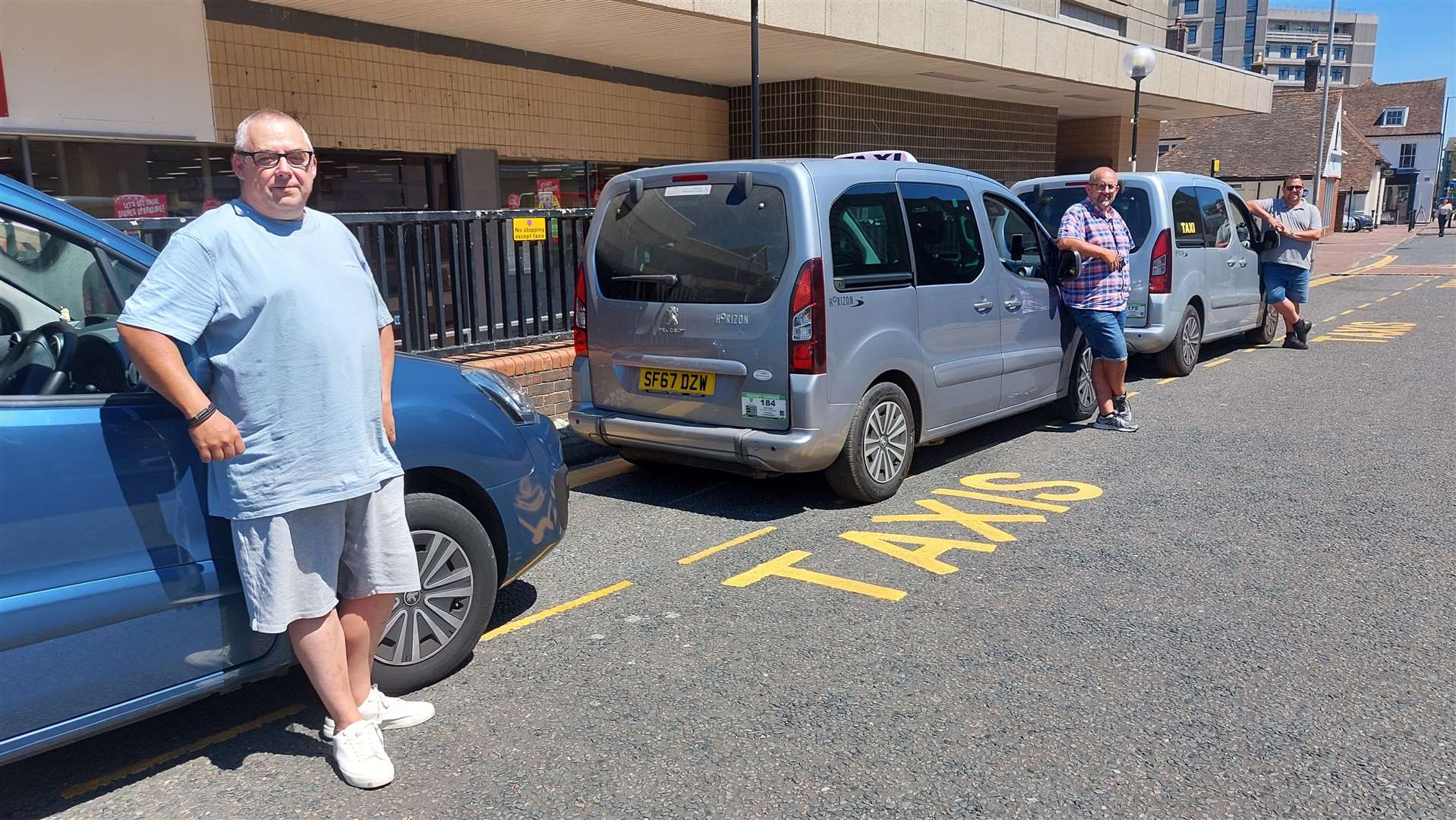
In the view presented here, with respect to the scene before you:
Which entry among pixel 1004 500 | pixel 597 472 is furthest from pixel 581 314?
pixel 1004 500

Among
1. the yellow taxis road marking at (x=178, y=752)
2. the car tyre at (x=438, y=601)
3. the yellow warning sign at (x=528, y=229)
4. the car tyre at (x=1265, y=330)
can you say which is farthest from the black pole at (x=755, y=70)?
the car tyre at (x=1265, y=330)

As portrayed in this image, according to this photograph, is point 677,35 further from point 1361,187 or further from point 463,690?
point 1361,187

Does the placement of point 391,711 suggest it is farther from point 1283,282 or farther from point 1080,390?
point 1283,282

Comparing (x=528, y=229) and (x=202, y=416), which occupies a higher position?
(x=528, y=229)

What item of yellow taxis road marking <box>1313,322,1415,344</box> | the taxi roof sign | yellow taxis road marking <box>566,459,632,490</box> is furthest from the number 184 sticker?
yellow taxis road marking <box>1313,322,1415,344</box>

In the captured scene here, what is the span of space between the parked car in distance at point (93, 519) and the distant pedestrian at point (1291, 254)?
33.9ft

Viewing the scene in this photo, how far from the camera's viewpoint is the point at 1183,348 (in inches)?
384

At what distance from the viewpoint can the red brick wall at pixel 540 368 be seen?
7392mm

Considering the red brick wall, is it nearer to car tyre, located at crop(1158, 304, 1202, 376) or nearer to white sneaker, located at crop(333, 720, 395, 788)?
white sneaker, located at crop(333, 720, 395, 788)

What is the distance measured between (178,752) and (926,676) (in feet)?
7.97

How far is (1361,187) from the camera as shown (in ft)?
201

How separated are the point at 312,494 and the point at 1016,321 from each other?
5.06 m

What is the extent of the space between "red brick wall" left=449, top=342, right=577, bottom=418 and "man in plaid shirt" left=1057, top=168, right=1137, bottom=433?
3606 millimetres

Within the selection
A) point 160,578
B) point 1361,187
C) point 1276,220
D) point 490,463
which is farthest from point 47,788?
point 1361,187
